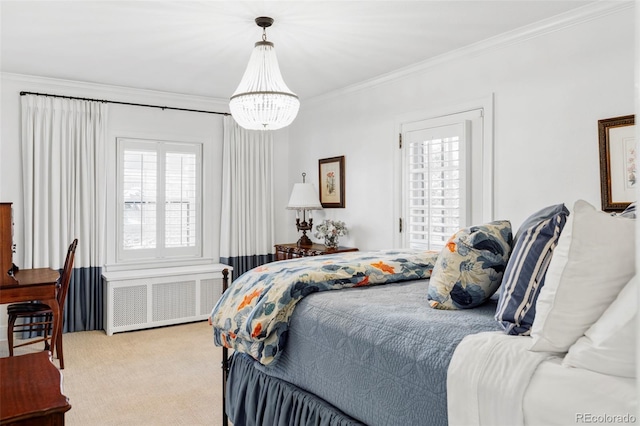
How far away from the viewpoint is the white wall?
3051 millimetres

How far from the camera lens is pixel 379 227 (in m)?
4.81

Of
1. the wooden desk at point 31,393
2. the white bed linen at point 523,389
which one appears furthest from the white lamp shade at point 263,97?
the white bed linen at point 523,389

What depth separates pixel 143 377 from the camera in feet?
11.7

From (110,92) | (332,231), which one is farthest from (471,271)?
(110,92)

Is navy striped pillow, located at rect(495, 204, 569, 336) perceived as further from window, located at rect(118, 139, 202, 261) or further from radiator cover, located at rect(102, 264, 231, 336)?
window, located at rect(118, 139, 202, 261)

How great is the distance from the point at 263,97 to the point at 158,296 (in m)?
2.94

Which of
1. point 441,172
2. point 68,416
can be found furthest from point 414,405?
point 441,172

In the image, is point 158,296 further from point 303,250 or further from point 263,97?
point 263,97

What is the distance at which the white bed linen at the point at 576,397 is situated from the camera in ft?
3.29

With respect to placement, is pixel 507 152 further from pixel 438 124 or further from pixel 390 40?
pixel 390 40

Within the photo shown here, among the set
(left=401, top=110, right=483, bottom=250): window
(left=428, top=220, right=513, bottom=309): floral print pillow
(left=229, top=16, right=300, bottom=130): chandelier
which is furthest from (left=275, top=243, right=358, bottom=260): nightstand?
(left=428, top=220, right=513, bottom=309): floral print pillow

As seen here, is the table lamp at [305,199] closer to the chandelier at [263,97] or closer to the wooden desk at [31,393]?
the chandelier at [263,97]

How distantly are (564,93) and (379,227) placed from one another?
213 centimetres

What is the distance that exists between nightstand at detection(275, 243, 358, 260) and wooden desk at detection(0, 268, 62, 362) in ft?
7.63
